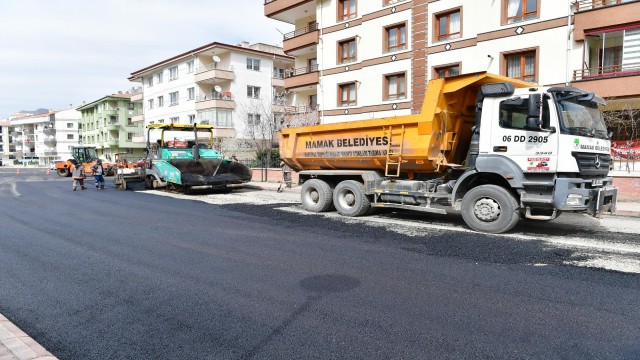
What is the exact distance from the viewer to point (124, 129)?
61156mm

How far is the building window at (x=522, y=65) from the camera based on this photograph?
17969 millimetres

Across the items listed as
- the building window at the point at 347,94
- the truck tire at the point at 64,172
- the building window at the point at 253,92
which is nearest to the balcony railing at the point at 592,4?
the building window at the point at 347,94

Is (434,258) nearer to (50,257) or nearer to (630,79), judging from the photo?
(50,257)

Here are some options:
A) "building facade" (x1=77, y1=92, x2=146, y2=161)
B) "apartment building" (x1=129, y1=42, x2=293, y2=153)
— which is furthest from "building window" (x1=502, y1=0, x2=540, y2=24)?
"building facade" (x1=77, y1=92, x2=146, y2=161)

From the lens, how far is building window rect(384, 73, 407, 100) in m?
22.5

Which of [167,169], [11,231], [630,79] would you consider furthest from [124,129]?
[630,79]

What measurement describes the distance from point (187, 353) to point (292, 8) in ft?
91.6

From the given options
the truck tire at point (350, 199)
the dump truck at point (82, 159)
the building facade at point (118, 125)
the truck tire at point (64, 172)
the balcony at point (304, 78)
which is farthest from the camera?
the building facade at point (118, 125)

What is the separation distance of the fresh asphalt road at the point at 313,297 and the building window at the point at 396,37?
55.8 feet

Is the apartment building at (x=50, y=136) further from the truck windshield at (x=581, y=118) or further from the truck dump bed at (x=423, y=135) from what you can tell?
the truck windshield at (x=581, y=118)

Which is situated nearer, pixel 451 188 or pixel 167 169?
pixel 451 188

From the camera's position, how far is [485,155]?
783cm

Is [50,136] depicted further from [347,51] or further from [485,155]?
[485,155]

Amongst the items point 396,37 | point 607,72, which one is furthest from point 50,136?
point 607,72
